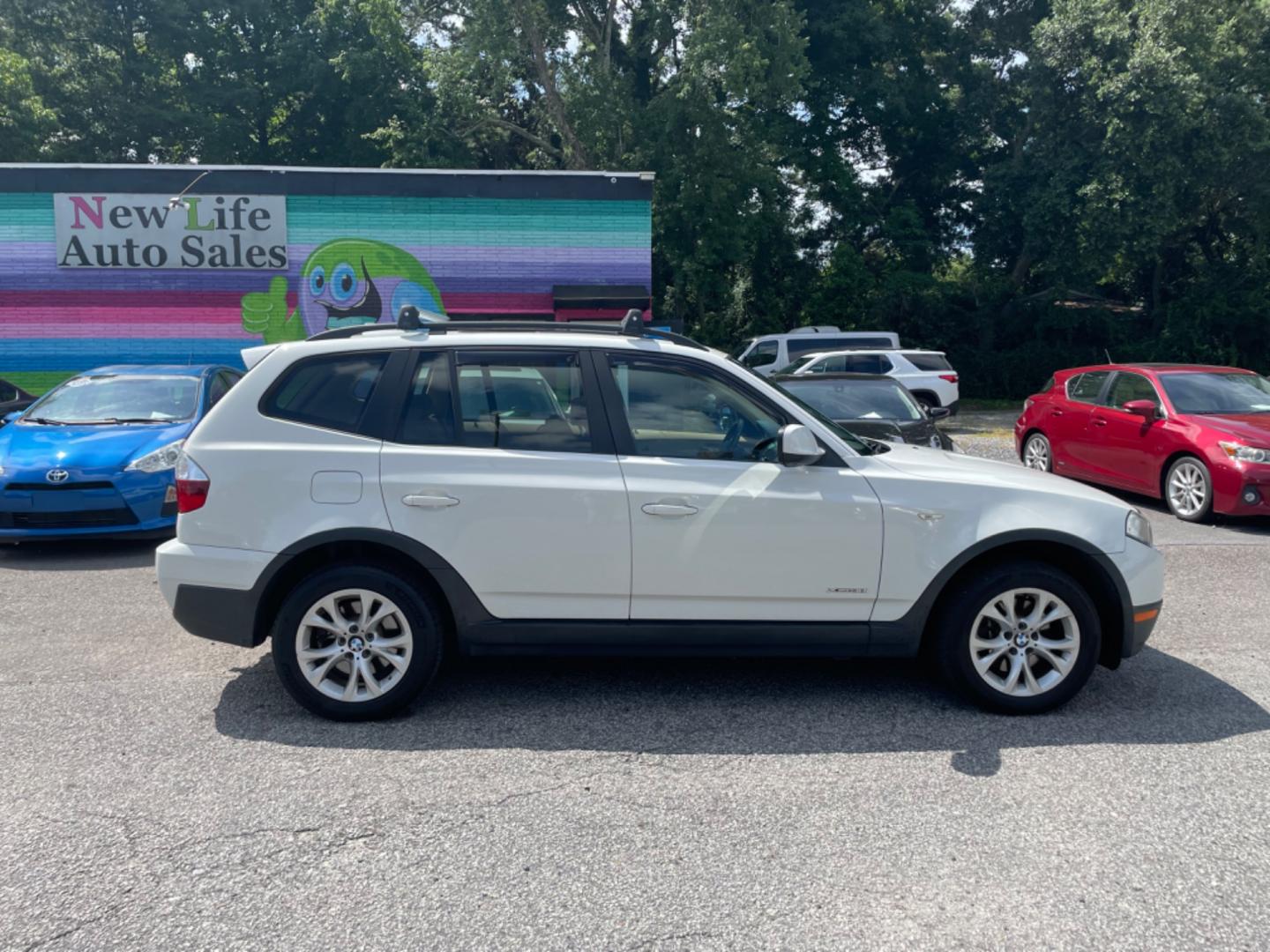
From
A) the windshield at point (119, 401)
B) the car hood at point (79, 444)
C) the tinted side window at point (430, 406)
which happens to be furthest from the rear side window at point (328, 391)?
the windshield at point (119, 401)

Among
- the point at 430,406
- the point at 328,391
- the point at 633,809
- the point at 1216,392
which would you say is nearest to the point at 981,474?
the point at 633,809

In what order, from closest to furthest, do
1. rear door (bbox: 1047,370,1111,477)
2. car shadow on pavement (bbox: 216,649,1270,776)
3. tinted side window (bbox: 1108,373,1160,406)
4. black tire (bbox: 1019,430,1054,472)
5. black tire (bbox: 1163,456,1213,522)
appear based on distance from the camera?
car shadow on pavement (bbox: 216,649,1270,776), black tire (bbox: 1163,456,1213,522), tinted side window (bbox: 1108,373,1160,406), rear door (bbox: 1047,370,1111,477), black tire (bbox: 1019,430,1054,472)

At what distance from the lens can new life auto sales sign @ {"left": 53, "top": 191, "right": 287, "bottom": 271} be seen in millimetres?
15891

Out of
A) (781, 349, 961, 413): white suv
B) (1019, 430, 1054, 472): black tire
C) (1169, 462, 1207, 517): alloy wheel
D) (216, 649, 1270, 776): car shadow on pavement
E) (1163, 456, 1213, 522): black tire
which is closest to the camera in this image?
(216, 649, 1270, 776): car shadow on pavement

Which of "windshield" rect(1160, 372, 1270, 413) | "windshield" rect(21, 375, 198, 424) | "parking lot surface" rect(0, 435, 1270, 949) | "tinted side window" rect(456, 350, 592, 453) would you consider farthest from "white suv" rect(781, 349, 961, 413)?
"tinted side window" rect(456, 350, 592, 453)

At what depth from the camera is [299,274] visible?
1639 cm

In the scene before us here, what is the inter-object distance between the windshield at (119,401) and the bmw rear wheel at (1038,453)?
9.10m

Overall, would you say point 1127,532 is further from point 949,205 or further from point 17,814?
point 949,205

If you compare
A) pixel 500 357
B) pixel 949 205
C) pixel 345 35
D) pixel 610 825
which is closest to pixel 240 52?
pixel 345 35

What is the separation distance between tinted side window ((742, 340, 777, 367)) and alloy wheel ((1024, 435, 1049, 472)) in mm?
8903

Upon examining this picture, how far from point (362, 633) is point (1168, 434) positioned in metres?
8.38

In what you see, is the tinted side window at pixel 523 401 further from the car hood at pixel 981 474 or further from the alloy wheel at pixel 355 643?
the car hood at pixel 981 474

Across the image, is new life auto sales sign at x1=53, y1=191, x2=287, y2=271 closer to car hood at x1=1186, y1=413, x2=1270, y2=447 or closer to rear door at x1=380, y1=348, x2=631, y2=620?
rear door at x1=380, y1=348, x2=631, y2=620

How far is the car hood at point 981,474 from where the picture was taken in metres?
4.76
